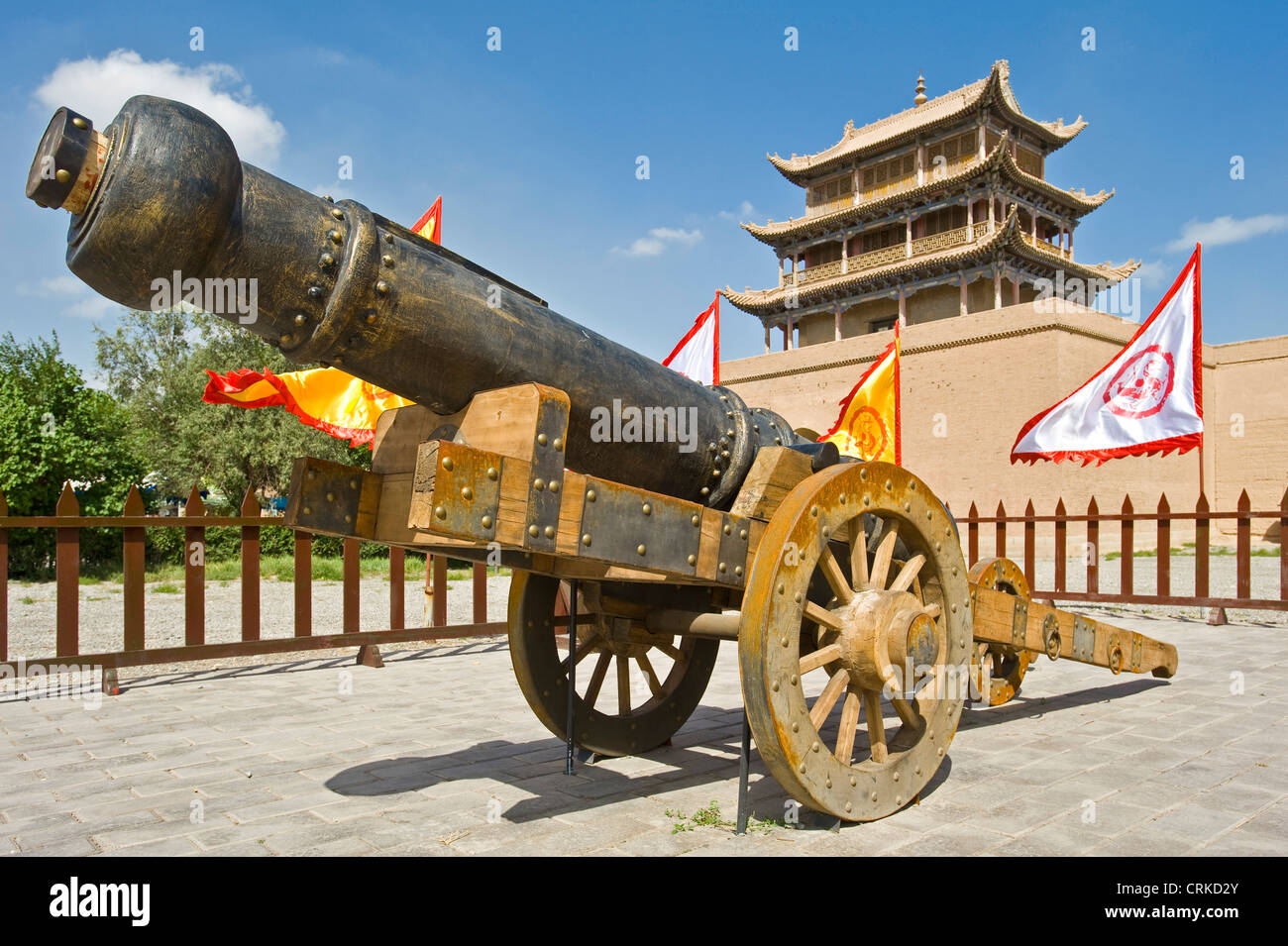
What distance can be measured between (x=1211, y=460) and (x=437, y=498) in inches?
1324

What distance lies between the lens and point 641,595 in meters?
3.94

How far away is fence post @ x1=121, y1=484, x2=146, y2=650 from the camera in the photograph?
6238 millimetres

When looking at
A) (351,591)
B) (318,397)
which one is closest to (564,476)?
(351,591)

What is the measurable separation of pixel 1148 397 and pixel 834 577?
30.5 ft

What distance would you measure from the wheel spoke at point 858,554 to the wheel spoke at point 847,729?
0.41 meters

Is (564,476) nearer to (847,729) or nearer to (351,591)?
(847,729)

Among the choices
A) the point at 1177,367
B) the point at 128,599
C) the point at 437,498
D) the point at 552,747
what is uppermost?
the point at 1177,367

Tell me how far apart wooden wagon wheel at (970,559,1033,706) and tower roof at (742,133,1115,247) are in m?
28.1

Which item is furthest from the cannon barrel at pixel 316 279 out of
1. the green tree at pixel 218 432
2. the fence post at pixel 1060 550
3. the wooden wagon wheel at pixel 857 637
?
the green tree at pixel 218 432

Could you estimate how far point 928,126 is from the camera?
111ft

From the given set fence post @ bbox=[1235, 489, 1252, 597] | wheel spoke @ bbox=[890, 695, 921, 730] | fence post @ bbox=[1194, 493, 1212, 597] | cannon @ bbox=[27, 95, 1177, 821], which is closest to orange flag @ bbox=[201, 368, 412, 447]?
cannon @ bbox=[27, 95, 1177, 821]

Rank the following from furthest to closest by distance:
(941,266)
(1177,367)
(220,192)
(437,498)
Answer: (941,266) → (1177,367) → (437,498) → (220,192)
